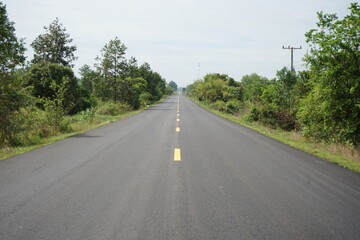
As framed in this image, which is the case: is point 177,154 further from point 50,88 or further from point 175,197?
point 50,88

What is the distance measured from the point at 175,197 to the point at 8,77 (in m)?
8.86

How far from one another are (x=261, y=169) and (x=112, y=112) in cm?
2400

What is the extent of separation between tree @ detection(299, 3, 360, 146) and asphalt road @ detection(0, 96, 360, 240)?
359 centimetres

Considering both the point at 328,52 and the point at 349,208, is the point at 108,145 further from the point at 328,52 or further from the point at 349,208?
the point at 328,52

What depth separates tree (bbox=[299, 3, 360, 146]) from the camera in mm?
10812

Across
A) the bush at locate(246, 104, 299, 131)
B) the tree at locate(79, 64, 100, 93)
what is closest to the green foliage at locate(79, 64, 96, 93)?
the tree at locate(79, 64, 100, 93)

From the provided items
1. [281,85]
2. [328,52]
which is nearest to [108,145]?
[328,52]

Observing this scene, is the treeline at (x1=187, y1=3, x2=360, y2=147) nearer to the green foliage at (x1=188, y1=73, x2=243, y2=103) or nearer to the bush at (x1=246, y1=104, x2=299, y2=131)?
the bush at (x1=246, y1=104, x2=299, y2=131)

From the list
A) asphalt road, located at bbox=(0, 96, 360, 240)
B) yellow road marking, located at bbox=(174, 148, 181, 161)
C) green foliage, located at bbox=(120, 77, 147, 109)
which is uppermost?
green foliage, located at bbox=(120, 77, 147, 109)

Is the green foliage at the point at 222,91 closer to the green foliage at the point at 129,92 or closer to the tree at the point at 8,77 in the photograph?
the green foliage at the point at 129,92

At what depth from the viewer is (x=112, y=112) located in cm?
2964

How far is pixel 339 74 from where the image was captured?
1123 cm

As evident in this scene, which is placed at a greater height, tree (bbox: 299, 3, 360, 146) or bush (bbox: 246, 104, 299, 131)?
tree (bbox: 299, 3, 360, 146)

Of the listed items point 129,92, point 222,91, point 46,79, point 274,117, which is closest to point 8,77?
point 46,79
